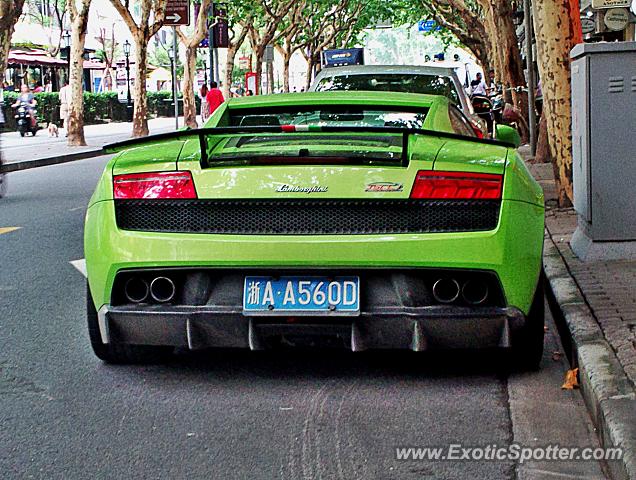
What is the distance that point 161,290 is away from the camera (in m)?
5.35

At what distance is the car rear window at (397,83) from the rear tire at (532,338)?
552 centimetres

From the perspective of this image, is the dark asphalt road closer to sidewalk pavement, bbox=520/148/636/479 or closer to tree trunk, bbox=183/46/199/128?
sidewalk pavement, bbox=520/148/636/479

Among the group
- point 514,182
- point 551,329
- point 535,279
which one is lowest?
point 551,329

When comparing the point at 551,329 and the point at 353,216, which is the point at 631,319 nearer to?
the point at 551,329

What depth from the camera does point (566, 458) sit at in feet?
14.2

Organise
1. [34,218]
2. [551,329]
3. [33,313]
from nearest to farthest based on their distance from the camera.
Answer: [551,329], [33,313], [34,218]

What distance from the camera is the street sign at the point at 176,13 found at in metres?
35.9

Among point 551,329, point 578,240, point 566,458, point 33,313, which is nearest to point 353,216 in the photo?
point 566,458

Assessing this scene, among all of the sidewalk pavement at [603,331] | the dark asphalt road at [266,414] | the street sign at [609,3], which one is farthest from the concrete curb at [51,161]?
the dark asphalt road at [266,414]

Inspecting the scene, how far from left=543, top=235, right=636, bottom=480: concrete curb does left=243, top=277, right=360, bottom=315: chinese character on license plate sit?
0.98 m

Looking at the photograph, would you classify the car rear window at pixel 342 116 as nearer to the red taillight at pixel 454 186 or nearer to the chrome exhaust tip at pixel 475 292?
the red taillight at pixel 454 186

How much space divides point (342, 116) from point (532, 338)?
5.72ft

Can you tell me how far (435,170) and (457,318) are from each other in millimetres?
608

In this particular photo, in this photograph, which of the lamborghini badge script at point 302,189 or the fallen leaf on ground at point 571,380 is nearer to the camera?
the lamborghini badge script at point 302,189
